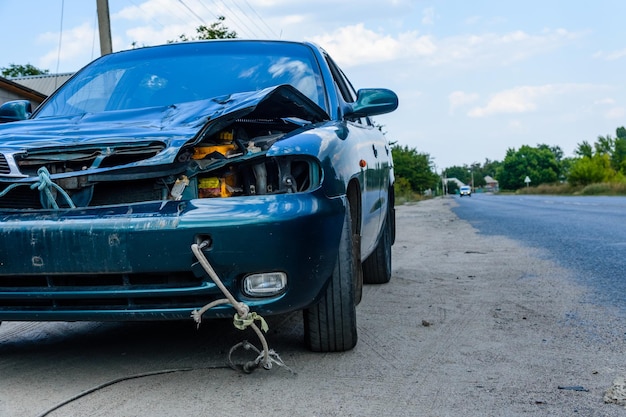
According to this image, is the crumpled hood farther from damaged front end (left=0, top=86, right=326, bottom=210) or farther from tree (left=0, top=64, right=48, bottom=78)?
tree (left=0, top=64, right=48, bottom=78)

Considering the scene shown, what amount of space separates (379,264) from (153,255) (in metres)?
3.19

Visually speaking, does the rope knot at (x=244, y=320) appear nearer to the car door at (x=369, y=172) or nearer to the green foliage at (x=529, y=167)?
the car door at (x=369, y=172)

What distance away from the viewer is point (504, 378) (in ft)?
10.2

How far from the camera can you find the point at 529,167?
511ft

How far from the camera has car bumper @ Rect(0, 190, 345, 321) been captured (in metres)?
2.98

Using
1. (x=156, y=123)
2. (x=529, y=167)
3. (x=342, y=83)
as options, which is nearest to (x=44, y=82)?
(x=342, y=83)

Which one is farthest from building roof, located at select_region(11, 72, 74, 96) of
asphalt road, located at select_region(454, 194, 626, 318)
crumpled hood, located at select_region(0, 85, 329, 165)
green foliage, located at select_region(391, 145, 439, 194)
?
green foliage, located at select_region(391, 145, 439, 194)

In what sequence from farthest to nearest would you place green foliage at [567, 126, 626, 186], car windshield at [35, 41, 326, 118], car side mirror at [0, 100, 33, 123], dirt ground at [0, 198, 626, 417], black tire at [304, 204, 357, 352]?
green foliage at [567, 126, 626, 186], car side mirror at [0, 100, 33, 123], car windshield at [35, 41, 326, 118], black tire at [304, 204, 357, 352], dirt ground at [0, 198, 626, 417]

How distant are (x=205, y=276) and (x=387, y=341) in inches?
49.2

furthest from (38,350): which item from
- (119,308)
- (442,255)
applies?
(442,255)

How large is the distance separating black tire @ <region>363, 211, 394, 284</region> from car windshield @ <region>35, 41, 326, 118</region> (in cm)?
170

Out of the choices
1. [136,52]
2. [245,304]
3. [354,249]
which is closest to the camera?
[245,304]

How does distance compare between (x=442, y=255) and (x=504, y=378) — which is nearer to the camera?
(x=504, y=378)

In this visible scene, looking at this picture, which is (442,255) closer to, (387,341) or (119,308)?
(387,341)
